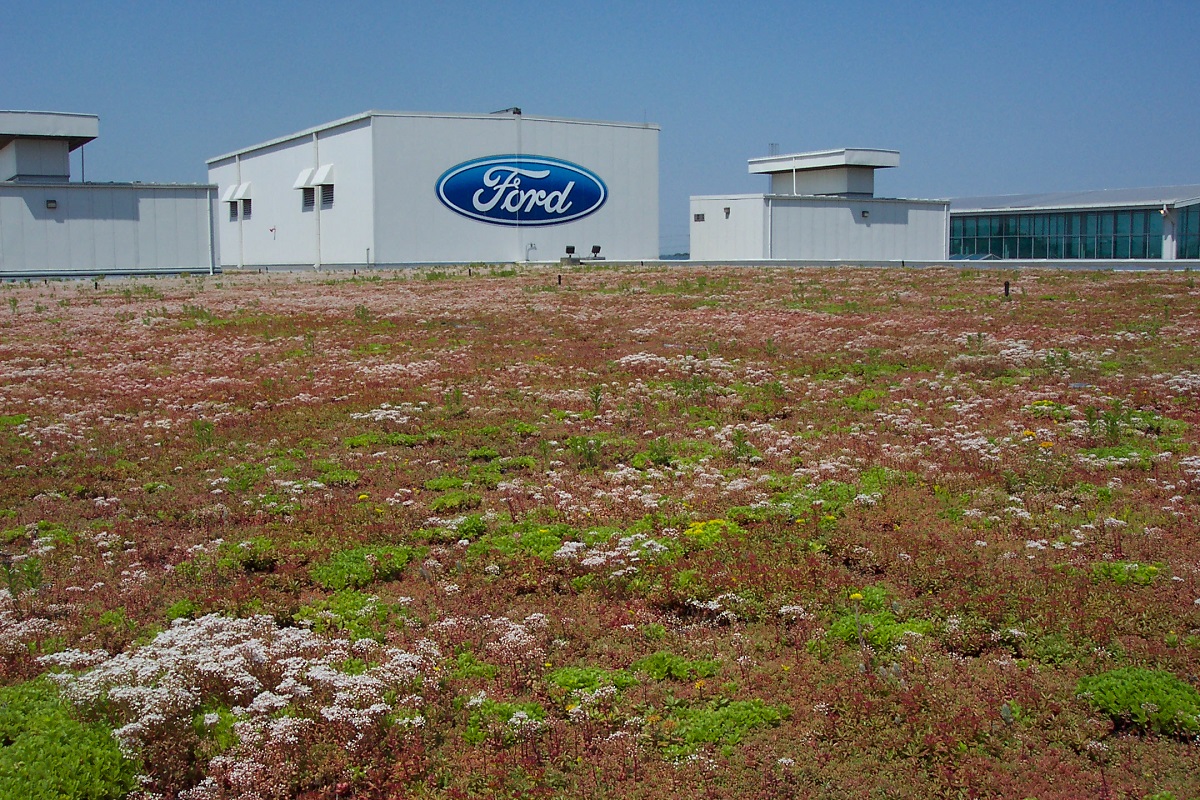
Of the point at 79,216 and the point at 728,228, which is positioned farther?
the point at 728,228

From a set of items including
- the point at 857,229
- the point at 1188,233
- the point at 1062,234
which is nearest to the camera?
the point at 857,229

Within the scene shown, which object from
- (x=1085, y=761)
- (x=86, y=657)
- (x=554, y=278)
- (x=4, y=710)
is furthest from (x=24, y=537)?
(x=554, y=278)

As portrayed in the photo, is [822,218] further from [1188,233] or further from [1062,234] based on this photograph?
[1188,233]

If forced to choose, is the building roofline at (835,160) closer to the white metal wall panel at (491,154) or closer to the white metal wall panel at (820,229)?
the white metal wall panel at (820,229)

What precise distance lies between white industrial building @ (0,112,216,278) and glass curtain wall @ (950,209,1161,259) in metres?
57.5

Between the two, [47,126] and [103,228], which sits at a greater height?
[47,126]

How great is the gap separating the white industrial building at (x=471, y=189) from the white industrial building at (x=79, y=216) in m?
9.38

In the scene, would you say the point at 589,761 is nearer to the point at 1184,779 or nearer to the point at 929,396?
the point at 1184,779

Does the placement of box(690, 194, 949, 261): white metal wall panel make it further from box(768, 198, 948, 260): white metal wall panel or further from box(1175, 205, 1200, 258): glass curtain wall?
box(1175, 205, 1200, 258): glass curtain wall

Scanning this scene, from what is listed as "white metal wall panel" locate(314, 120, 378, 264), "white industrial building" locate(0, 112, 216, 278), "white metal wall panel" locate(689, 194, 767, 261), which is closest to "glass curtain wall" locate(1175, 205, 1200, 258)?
"white metal wall panel" locate(689, 194, 767, 261)

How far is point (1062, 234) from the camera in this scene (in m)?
77.3

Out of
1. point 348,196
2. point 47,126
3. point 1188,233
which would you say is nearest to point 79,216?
point 47,126

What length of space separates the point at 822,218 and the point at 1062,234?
22757 millimetres

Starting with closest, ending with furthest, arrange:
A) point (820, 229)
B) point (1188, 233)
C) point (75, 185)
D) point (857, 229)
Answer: point (75, 185)
point (820, 229)
point (857, 229)
point (1188, 233)
